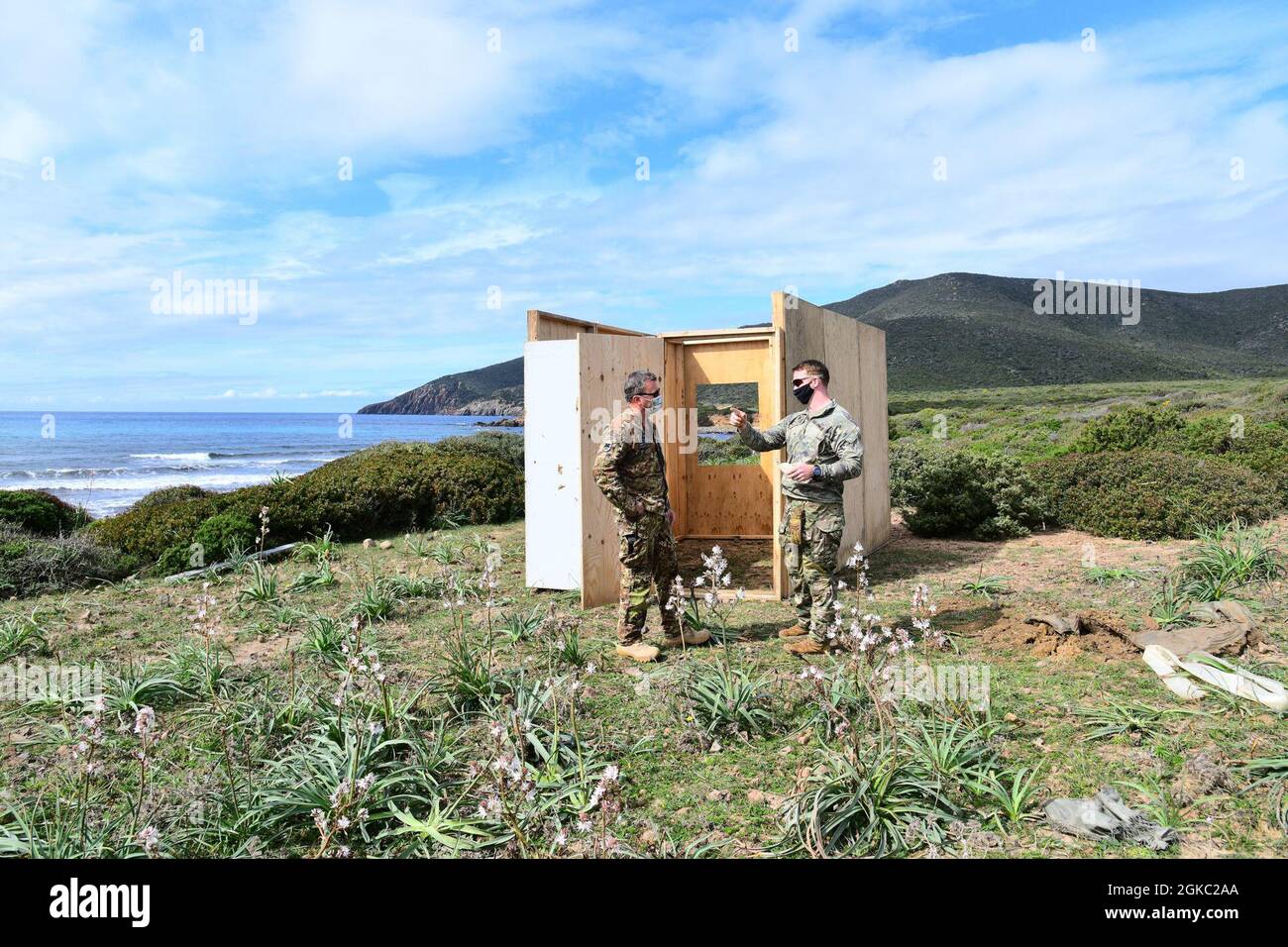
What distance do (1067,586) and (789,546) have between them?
385 cm

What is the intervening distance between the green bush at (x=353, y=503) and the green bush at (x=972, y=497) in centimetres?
647

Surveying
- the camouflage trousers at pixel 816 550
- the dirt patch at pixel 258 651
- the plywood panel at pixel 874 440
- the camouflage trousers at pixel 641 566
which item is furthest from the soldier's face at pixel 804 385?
the dirt patch at pixel 258 651

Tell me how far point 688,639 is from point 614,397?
9.24 feet

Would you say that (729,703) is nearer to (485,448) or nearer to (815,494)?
(815,494)

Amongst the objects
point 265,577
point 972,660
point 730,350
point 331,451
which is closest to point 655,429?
point 972,660

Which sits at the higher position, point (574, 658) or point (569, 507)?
point (569, 507)

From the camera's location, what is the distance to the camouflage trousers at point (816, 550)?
615cm

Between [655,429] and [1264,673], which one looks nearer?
[1264,673]

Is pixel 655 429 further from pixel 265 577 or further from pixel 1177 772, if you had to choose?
pixel 265 577

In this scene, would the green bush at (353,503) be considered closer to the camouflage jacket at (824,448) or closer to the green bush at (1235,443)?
the camouflage jacket at (824,448)

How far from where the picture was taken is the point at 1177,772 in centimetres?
408

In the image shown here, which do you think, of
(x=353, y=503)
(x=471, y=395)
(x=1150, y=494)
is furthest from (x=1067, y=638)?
(x=471, y=395)

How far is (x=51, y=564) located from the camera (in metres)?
9.26

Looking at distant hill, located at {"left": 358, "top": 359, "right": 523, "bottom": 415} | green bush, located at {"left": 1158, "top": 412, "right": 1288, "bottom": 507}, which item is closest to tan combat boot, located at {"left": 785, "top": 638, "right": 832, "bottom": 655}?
green bush, located at {"left": 1158, "top": 412, "right": 1288, "bottom": 507}
